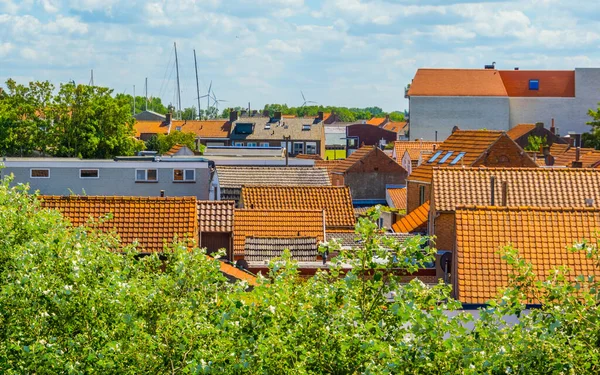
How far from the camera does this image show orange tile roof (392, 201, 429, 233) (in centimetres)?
4569

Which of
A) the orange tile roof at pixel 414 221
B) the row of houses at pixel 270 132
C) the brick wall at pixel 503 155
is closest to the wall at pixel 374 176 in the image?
the brick wall at pixel 503 155

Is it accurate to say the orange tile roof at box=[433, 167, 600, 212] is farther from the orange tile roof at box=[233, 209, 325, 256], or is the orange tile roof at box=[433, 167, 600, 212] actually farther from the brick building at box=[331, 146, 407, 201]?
the brick building at box=[331, 146, 407, 201]

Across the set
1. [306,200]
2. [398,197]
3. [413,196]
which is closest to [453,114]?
[398,197]

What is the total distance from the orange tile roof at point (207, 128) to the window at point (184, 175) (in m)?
88.5

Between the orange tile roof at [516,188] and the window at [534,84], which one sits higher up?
the window at [534,84]

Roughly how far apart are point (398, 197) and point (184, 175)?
17711 mm

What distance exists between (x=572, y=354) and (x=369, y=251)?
2.81 metres

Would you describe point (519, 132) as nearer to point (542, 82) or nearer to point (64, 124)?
point (542, 82)

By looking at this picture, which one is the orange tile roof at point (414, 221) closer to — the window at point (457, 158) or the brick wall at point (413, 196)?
the window at point (457, 158)

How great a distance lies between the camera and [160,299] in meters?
14.4

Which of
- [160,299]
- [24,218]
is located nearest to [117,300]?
[160,299]

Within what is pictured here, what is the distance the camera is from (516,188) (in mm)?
37312

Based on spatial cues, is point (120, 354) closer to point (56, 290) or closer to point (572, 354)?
point (56, 290)

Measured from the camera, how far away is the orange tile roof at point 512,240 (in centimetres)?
2658
